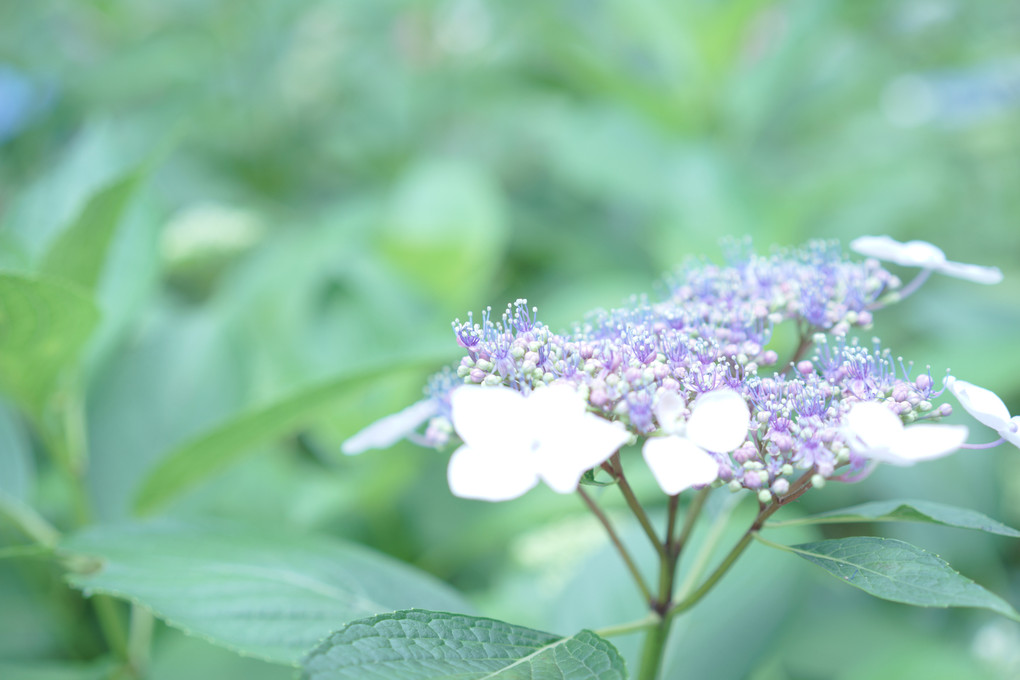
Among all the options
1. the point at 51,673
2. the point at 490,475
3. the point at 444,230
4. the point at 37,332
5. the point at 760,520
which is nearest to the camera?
the point at 490,475

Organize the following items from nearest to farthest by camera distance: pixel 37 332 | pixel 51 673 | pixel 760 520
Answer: pixel 760 520 < pixel 37 332 < pixel 51 673

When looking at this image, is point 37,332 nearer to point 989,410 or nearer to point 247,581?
point 247,581

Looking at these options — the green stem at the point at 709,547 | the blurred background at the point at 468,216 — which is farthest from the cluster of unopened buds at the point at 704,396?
the blurred background at the point at 468,216

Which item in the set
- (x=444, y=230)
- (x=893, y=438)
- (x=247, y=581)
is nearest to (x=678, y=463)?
(x=893, y=438)

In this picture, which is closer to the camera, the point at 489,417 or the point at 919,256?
the point at 489,417

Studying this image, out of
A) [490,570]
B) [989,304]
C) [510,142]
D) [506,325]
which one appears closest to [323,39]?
[510,142]

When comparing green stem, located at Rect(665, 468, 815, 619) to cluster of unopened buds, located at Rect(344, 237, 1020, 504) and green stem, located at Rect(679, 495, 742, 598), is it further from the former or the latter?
green stem, located at Rect(679, 495, 742, 598)

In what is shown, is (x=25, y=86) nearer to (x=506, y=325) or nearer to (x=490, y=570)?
(x=490, y=570)
